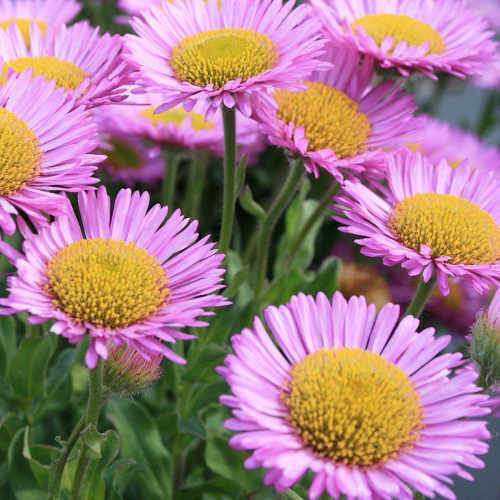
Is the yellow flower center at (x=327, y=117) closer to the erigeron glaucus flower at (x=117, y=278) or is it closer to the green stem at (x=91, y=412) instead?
the erigeron glaucus flower at (x=117, y=278)

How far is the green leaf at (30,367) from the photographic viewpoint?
41.3 inches

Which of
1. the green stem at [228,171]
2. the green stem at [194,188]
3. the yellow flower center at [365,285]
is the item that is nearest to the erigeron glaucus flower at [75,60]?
the green stem at [228,171]

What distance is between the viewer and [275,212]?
1.09 meters

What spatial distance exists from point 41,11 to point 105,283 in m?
0.74

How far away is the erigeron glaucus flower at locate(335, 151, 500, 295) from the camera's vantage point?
89 centimetres

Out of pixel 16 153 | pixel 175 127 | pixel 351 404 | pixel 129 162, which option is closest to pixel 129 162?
pixel 129 162

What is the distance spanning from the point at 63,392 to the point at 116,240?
37 cm

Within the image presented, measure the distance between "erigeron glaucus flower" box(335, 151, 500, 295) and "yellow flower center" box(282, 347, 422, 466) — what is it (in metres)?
0.12

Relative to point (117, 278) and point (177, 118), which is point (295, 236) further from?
point (117, 278)

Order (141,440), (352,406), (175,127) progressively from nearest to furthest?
1. (352,406)
2. (141,440)
3. (175,127)

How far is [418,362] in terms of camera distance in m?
0.81

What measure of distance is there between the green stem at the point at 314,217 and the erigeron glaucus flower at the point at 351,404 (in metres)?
0.32

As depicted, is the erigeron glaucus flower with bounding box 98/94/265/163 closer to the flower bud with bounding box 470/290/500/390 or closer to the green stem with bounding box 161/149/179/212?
the green stem with bounding box 161/149/179/212

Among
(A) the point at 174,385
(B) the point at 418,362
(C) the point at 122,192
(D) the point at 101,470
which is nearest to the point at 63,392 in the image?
(A) the point at 174,385
